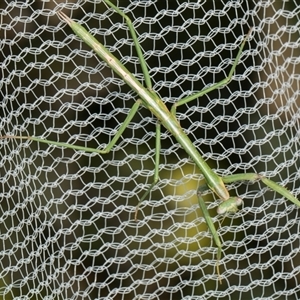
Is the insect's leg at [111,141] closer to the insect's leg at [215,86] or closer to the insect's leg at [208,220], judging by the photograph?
the insect's leg at [215,86]

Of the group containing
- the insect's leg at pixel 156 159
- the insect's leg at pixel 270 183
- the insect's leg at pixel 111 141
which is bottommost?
the insect's leg at pixel 270 183

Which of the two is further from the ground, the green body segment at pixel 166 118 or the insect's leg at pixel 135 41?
the insect's leg at pixel 135 41

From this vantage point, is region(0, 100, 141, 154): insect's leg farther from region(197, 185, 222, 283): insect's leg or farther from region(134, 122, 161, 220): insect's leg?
region(197, 185, 222, 283): insect's leg

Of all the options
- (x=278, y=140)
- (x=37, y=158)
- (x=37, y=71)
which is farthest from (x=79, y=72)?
(x=278, y=140)

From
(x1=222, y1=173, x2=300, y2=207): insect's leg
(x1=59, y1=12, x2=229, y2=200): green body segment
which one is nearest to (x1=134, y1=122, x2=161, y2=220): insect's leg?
(x1=59, y1=12, x2=229, y2=200): green body segment

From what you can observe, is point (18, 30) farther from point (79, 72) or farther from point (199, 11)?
point (199, 11)

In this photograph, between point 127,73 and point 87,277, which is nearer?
point 127,73

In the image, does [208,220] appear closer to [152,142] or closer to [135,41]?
[152,142]

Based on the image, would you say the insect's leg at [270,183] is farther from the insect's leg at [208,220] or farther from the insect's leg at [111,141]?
the insect's leg at [111,141]

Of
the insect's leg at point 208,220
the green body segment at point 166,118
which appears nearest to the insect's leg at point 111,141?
the green body segment at point 166,118
